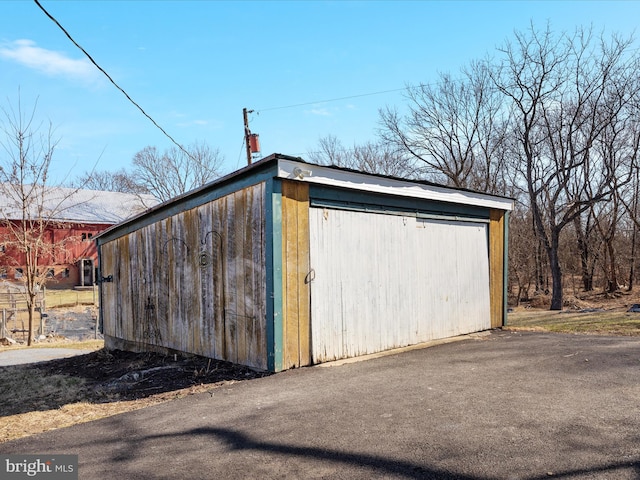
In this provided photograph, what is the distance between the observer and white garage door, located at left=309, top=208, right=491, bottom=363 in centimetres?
587

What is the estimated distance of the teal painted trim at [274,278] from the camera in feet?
→ 17.3

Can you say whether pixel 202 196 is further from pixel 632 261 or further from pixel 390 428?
pixel 632 261

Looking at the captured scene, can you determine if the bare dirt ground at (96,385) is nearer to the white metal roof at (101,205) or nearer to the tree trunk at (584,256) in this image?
the white metal roof at (101,205)

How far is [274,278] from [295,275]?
324 mm

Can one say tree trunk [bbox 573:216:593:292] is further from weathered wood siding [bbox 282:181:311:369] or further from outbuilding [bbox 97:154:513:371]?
weathered wood siding [bbox 282:181:311:369]

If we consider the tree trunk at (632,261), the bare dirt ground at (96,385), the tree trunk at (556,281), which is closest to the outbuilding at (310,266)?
the bare dirt ground at (96,385)

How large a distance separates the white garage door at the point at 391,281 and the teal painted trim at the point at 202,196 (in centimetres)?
80

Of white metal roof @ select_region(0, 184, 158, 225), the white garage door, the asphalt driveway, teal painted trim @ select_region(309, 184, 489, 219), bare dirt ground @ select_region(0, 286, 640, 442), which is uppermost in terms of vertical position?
white metal roof @ select_region(0, 184, 158, 225)

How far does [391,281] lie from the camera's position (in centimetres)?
668

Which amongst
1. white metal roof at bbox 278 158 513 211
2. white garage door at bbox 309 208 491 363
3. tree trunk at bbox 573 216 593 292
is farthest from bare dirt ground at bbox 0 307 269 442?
tree trunk at bbox 573 216 593 292

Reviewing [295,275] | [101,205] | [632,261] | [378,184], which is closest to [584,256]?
[632,261]

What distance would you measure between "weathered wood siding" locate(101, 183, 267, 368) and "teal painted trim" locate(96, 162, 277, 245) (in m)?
0.09

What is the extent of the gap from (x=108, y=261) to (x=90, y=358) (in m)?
2.07

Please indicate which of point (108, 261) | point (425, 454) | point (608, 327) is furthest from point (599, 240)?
point (425, 454)
